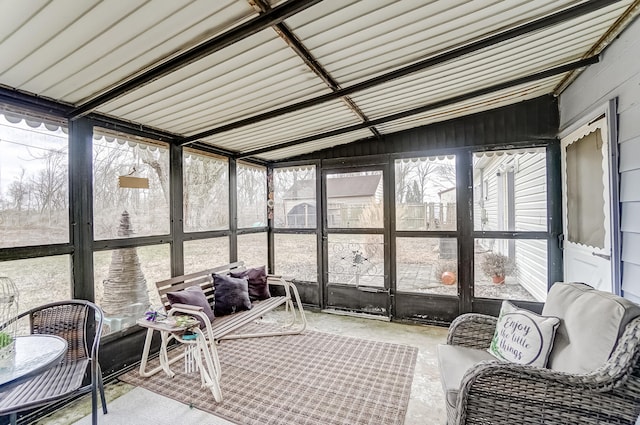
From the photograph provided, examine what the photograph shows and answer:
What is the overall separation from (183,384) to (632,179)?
12.6ft

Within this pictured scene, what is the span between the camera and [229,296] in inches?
128

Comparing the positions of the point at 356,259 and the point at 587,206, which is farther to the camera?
the point at 356,259

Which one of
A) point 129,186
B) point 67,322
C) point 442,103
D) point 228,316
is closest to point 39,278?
point 67,322

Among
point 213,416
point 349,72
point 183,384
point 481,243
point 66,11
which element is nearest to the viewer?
point 66,11

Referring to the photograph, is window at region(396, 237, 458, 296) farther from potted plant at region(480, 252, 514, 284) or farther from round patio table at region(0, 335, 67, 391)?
round patio table at region(0, 335, 67, 391)

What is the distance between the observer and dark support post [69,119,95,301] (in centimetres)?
243

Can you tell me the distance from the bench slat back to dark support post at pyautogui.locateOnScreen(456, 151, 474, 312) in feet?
9.96

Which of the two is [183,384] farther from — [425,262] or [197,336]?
[425,262]

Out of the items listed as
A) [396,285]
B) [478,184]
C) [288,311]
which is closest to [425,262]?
[396,285]

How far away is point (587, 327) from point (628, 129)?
1.62 meters

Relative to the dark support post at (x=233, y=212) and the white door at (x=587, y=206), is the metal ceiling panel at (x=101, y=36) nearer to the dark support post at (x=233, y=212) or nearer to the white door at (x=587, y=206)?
the dark support post at (x=233, y=212)

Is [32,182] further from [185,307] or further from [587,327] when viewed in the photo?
[587,327]

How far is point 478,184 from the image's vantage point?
3.77m

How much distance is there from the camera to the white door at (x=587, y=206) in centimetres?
248
